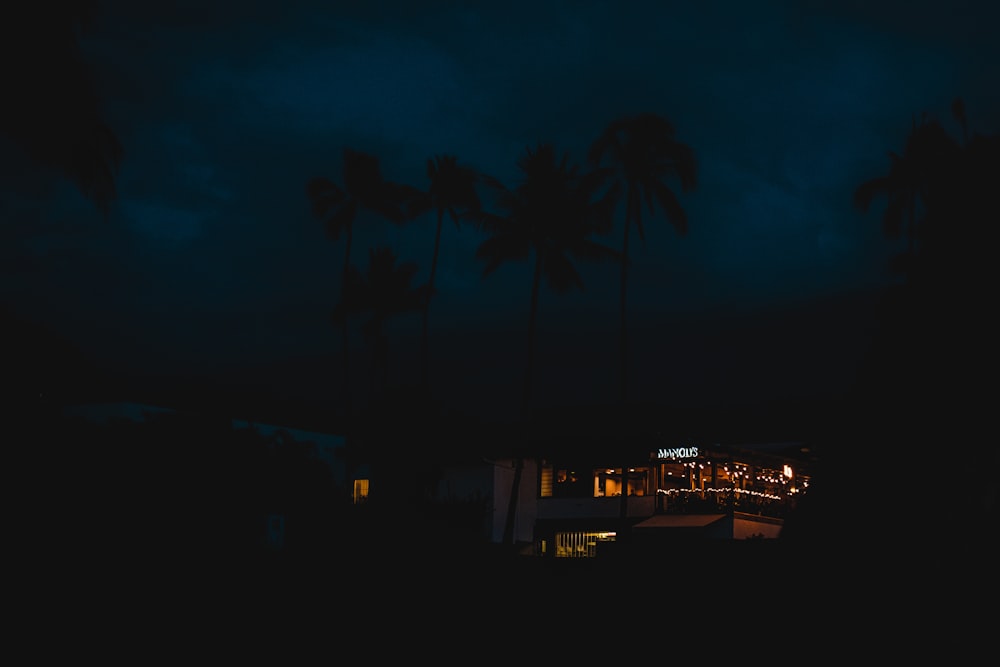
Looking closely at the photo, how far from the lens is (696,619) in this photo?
6.50 metres

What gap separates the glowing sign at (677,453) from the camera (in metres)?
34.2

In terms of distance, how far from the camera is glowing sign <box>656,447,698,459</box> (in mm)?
34188

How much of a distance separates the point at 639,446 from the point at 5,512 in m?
28.1

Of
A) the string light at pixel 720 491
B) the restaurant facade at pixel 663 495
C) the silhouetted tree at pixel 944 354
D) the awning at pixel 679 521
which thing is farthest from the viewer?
the string light at pixel 720 491

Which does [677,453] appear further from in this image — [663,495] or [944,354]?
[944,354]

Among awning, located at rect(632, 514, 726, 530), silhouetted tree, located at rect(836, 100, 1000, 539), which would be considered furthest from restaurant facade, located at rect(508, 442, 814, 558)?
silhouetted tree, located at rect(836, 100, 1000, 539)

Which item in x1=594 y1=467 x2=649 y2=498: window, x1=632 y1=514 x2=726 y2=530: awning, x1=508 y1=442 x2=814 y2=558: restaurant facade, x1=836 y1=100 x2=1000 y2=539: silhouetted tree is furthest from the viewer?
x1=594 y1=467 x2=649 y2=498: window

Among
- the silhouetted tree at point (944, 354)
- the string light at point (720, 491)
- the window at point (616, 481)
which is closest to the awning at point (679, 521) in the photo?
the string light at point (720, 491)

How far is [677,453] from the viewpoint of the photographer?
34625 millimetres

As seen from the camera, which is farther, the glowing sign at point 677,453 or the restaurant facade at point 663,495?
the glowing sign at point 677,453

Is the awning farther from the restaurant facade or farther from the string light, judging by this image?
the string light

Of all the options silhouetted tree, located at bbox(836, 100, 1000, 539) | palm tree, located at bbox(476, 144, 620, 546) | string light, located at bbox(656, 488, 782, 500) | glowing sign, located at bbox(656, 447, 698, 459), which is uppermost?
palm tree, located at bbox(476, 144, 620, 546)

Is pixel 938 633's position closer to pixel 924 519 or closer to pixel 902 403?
pixel 924 519

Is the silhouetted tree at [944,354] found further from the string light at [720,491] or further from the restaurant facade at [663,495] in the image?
the string light at [720,491]
